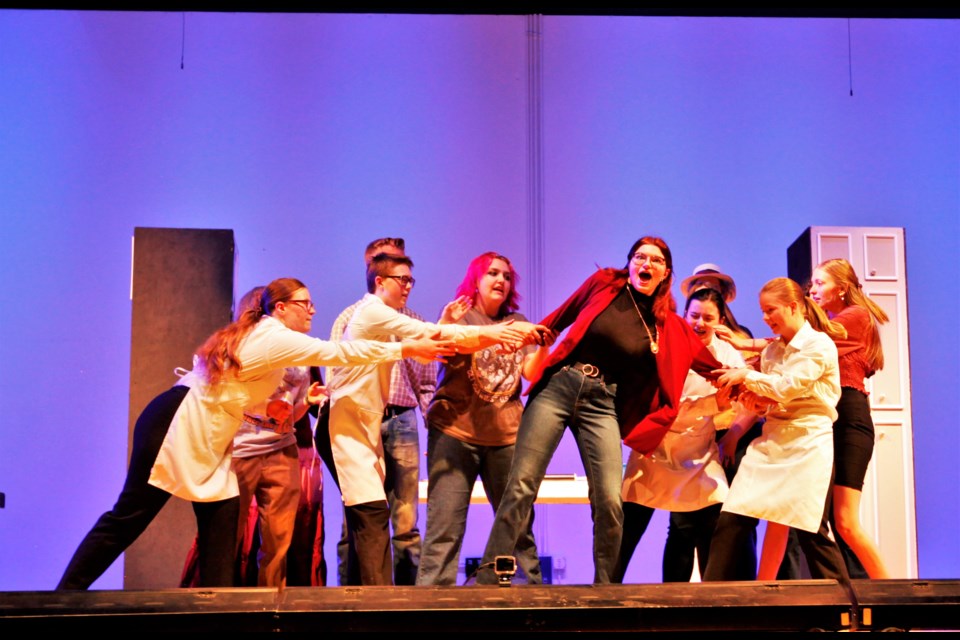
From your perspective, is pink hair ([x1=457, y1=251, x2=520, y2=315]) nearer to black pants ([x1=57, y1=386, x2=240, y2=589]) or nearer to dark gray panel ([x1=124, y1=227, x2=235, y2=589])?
black pants ([x1=57, y1=386, x2=240, y2=589])

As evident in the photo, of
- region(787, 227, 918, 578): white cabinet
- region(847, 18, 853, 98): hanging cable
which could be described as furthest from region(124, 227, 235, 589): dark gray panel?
region(847, 18, 853, 98): hanging cable

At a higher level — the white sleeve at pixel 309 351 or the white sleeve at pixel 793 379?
the white sleeve at pixel 309 351

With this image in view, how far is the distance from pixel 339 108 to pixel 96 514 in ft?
10.7

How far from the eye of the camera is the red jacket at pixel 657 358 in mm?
3906

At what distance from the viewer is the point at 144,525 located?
376 cm

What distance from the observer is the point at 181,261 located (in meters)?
5.42

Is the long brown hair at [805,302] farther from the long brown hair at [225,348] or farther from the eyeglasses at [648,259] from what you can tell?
the long brown hair at [225,348]

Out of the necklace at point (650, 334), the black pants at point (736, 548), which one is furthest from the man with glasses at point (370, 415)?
the black pants at point (736, 548)

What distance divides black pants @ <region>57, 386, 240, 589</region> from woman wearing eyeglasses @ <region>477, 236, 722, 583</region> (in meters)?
1.02

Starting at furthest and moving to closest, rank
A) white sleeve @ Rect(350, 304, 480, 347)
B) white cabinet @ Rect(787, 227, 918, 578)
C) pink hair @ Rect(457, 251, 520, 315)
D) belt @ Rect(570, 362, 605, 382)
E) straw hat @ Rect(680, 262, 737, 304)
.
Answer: white cabinet @ Rect(787, 227, 918, 578), straw hat @ Rect(680, 262, 737, 304), pink hair @ Rect(457, 251, 520, 315), white sleeve @ Rect(350, 304, 480, 347), belt @ Rect(570, 362, 605, 382)

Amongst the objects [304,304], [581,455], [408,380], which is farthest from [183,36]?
[581,455]

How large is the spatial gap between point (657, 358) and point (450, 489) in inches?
41.7

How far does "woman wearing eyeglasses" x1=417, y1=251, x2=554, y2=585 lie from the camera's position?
4.11m

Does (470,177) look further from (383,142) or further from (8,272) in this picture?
(8,272)
